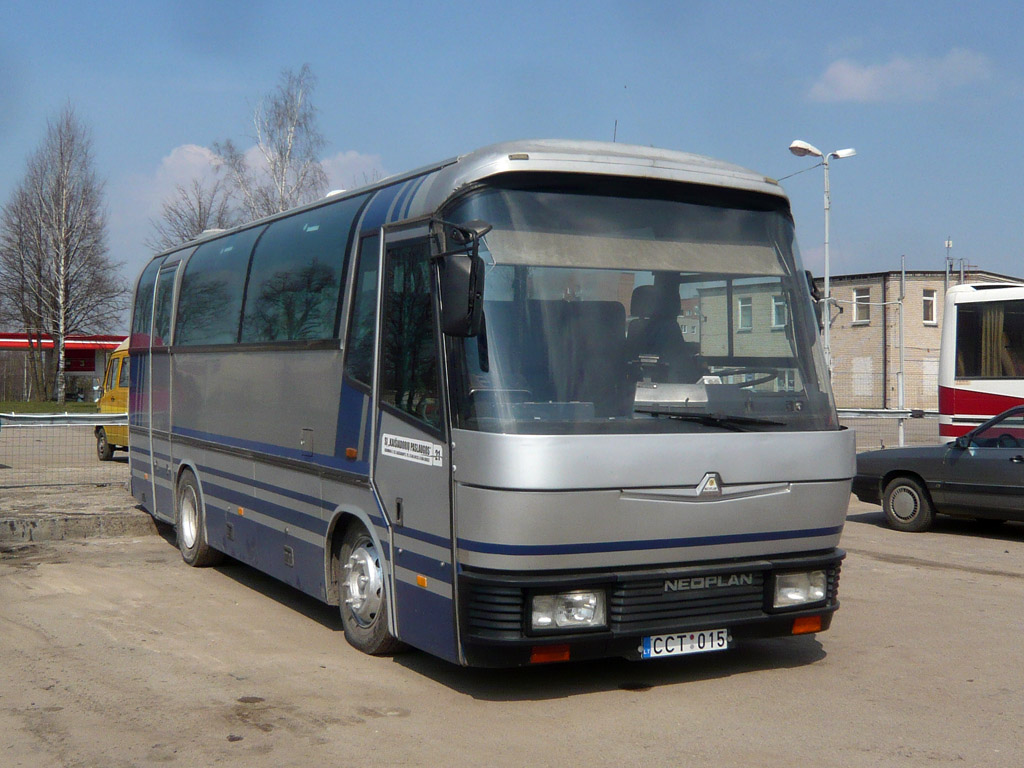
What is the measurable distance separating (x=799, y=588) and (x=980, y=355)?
12.4 m

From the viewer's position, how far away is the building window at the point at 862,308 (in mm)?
56469

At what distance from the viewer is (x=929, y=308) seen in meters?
55.6

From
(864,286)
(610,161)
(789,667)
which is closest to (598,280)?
(610,161)

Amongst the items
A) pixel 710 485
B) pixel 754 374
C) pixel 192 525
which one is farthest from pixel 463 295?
pixel 192 525

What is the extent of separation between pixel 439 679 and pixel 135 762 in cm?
200

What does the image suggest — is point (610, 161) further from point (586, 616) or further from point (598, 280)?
point (586, 616)

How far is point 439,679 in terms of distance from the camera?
263 inches

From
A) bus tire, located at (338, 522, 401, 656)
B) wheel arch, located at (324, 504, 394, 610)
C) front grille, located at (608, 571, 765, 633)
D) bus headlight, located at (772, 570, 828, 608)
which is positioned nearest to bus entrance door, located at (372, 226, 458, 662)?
bus tire, located at (338, 522, 401, 656)

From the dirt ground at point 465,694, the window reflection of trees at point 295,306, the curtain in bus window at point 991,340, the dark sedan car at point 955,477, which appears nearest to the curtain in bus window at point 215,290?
the window reflection of trees at point 295,306

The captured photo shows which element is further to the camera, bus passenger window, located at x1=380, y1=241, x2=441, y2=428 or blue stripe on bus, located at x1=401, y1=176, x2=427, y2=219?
blue stripe on bus, located at x1=401, y1=176, x2=427, y2=219

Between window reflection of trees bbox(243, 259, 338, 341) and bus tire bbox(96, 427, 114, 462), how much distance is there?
47.7 ft

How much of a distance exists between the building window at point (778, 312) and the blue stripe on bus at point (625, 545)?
122 centimetres

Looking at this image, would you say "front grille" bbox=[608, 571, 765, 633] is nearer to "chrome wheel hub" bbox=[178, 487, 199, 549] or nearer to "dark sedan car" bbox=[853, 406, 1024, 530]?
"chrome wheel hub" bbox=[178, 487, 199, 549]

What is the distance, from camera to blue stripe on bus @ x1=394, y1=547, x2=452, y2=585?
19.7 ft
